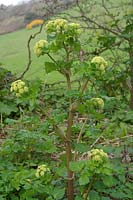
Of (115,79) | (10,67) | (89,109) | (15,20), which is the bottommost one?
(89,109)

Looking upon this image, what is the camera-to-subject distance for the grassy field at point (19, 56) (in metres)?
4.96

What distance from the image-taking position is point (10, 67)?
5.70 metres

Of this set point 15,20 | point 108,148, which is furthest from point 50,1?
point 15,20

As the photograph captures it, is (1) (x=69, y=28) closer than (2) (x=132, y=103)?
Yes

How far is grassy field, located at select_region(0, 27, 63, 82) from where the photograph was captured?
4.96m

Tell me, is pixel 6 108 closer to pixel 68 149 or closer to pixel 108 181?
pixel 68 149

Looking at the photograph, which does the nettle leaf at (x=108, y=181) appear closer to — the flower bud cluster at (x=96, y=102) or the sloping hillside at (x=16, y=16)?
the flower bud cluster at (x=96, y=102)

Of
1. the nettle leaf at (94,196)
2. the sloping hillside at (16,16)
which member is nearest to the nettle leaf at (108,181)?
the nettle leaf at (94,196)

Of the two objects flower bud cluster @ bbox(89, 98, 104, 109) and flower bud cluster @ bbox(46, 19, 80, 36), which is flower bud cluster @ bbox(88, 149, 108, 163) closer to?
flower bud cluster @ bbox(89, 98, 104, 109)

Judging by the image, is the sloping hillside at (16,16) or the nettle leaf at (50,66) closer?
the nettle leaf at (50,66)

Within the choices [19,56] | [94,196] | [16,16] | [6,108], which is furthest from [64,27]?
[16,16]

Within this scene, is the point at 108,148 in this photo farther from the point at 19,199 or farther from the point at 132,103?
the point at 132,103

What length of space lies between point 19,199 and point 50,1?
2.05m

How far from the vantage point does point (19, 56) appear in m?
5.99
